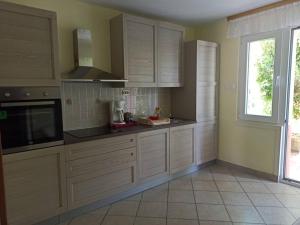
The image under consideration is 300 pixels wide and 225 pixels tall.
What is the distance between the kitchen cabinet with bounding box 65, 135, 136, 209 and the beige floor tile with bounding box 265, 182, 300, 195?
1.79m

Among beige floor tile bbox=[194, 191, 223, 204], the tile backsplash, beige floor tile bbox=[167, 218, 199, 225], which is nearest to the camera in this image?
beige floor tile bbox=[167, 218, 199, 225]

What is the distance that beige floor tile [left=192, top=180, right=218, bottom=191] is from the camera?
287cm

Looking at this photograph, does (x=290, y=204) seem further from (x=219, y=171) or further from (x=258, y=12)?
(x=258, y=12)

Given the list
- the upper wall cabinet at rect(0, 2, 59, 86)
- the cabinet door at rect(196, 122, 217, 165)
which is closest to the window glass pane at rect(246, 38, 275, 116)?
the cabinet door at rect(196, 122, 217, 165)

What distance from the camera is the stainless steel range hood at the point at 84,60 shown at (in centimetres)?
252

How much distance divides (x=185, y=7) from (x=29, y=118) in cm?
230

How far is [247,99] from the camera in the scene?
332 cm

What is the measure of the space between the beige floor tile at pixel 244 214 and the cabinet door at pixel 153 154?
3.11 ft

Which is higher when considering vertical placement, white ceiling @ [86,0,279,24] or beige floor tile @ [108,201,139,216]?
white ceiling @ [86,0,279,24]

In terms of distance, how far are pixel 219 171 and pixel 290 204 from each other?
1.10 m

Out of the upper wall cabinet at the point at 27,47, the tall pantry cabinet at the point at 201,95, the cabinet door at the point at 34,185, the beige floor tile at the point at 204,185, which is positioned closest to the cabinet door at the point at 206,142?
the tall pantry cabinet at the point at 201,95

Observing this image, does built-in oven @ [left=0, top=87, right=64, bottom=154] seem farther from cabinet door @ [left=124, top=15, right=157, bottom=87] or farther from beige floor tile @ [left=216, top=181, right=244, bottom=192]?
beige floor tile @ [left=216, top=181, right=244, bottom=192]

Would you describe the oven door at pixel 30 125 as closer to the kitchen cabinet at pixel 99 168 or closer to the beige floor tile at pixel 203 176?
the kitchen cabinet at pixel 99 168

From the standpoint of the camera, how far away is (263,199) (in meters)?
2.59
